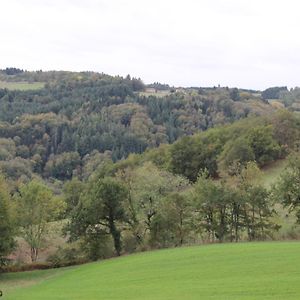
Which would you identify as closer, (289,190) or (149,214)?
(289,190)

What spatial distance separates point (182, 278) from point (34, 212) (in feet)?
105

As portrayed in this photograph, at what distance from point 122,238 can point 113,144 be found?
127335 mm

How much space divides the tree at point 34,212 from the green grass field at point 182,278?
1055cm

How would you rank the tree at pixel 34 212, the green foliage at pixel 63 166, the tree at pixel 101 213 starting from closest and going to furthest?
the tree at pixel 101 213 → the tree at pixel 34 212 → the green foliage at pixel 63 166

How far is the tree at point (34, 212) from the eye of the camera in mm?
61500

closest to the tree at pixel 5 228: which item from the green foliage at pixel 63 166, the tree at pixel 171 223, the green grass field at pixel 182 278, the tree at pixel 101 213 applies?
the green grass field at pixel 182 278

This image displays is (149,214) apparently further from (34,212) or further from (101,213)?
(34,212)

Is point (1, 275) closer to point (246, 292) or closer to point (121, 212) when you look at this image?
point (121, 212)

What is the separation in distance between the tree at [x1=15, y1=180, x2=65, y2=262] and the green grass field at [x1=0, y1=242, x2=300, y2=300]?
34.6 ft

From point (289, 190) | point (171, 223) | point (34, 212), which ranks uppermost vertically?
point (289, 190)

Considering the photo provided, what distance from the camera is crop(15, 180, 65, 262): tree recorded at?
61.5m

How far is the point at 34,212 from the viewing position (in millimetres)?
61969

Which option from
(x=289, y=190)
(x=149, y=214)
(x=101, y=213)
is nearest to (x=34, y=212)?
(x=101, y=213)

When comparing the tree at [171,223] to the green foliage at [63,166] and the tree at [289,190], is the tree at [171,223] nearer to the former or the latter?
the tree at [289,190]
